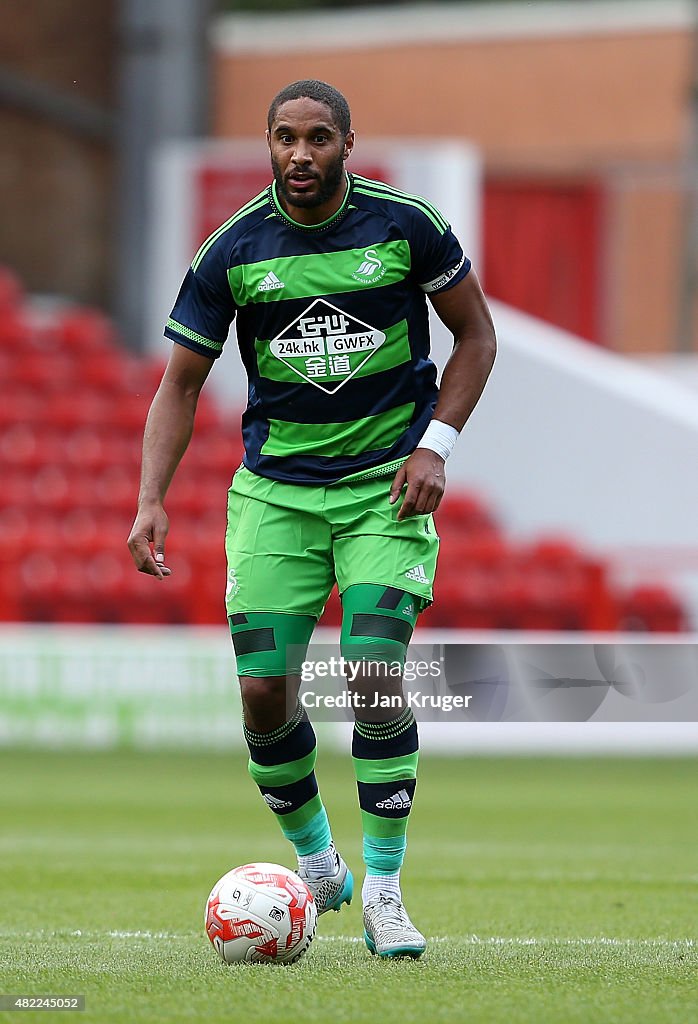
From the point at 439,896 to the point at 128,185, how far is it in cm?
1463

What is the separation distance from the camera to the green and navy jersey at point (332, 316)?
15.5ft

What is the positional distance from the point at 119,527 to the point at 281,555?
11.4 meters

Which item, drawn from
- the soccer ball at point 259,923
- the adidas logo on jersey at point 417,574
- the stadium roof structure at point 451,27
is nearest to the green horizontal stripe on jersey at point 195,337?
the adidas logo on jersey at point 417,574

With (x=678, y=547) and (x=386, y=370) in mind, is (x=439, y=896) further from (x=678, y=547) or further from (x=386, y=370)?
(x=678, y=547)

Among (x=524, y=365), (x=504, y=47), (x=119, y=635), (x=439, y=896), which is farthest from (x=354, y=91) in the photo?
(x=439, y=896)

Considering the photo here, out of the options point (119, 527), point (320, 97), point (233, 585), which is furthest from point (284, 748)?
point (119, 527)

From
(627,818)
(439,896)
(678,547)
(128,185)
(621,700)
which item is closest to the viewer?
(439,896)

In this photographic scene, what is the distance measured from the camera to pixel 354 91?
22.4m

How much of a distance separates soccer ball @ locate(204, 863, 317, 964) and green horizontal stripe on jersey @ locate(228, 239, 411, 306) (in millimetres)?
1503

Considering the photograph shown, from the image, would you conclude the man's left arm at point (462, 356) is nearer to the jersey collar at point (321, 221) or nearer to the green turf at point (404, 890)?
the jersey collar at point (321, 221)

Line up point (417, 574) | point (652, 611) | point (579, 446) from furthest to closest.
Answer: point (579, 446)
point (652, 611)
point (417, 574)

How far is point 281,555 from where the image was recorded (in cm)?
476

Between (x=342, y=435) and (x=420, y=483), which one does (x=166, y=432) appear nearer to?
(x=342, y=435)

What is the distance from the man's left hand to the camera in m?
4.62
